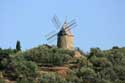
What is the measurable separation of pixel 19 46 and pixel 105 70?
26238 mm

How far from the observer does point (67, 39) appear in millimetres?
90062

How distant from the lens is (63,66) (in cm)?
7919

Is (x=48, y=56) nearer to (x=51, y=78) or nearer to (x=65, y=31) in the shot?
(x=65, y=31)

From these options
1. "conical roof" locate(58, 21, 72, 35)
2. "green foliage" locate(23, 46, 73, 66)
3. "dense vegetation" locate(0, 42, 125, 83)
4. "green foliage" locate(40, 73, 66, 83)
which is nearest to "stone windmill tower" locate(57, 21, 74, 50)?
"conical roof" locate(58, 21, 72, 35)

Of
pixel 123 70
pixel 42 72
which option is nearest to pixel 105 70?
pixel 123 70

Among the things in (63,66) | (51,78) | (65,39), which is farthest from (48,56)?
(51,78)

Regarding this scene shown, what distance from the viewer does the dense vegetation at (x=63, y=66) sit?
233 ft

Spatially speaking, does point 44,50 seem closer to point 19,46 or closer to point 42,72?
point 42,72

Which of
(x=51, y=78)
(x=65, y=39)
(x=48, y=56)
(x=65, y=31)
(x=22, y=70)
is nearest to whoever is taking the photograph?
(x=51, y=78)

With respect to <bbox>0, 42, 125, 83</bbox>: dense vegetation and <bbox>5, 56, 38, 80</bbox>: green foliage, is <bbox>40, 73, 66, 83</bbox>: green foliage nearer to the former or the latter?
<bbox>0, 42, 125, 83</bbox>: dense vegetation

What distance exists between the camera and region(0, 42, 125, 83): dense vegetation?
70.9 meters

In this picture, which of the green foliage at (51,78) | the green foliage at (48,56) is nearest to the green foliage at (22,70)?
the green foliage at (51,78)

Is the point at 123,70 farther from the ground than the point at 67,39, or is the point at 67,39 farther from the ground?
the point at 67,39

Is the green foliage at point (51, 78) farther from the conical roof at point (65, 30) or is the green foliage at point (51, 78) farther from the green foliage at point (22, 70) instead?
the conical roof at point (65, 30)
